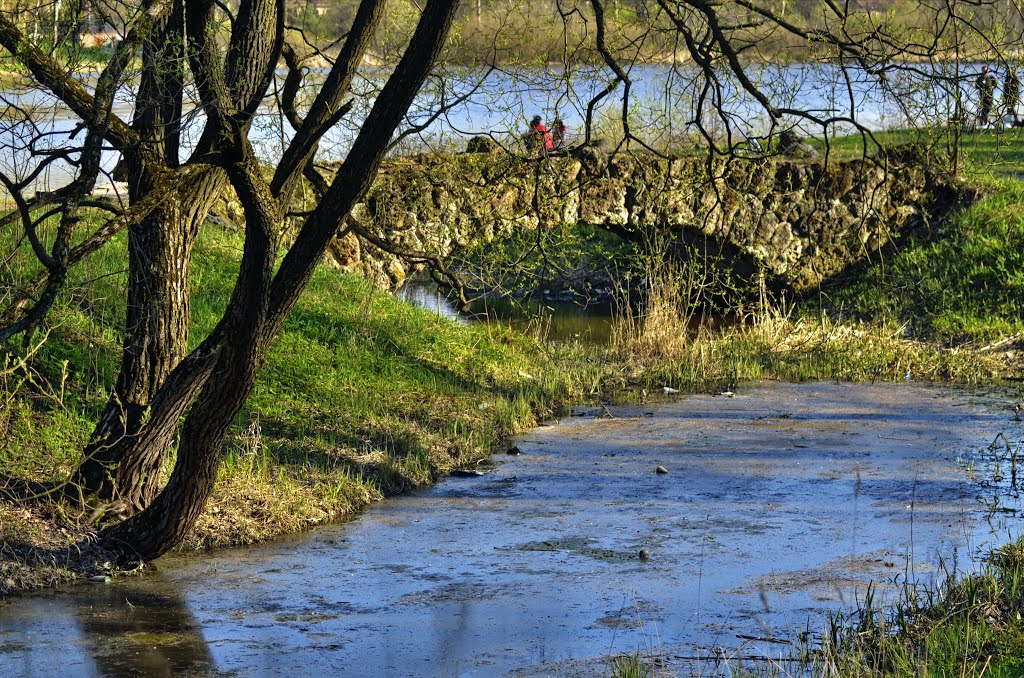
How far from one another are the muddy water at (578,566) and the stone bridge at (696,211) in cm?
455

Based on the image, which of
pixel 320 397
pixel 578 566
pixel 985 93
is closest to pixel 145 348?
pixel 578 566

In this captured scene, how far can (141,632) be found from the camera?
7496 mm

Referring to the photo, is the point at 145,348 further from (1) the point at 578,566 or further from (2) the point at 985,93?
(2) the point at 985,93

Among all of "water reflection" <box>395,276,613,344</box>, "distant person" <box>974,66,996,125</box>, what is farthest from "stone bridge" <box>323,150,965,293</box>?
"distant person" <box>974,66,996,125</box>

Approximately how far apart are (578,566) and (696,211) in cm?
1072

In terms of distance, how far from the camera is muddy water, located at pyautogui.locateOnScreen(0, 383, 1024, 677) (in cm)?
717

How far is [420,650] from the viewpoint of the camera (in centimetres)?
721

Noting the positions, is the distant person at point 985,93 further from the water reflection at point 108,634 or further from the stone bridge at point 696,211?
the stone bridge at point 696,211

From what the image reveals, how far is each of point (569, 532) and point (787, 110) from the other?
3.39 m

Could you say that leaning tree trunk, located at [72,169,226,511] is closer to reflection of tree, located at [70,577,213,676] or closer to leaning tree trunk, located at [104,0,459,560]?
leaning tree trunk, located at [104,0,459,560]

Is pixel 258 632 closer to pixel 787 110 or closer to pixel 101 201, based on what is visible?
pixel 101 201

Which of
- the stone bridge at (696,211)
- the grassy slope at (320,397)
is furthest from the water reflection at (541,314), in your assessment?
the grassy slope at (320,397)

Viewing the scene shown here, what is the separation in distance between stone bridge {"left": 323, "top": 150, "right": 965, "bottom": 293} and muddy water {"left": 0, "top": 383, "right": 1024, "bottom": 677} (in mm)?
4551

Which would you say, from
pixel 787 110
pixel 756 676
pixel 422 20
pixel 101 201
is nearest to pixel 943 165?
pixel 787 110
